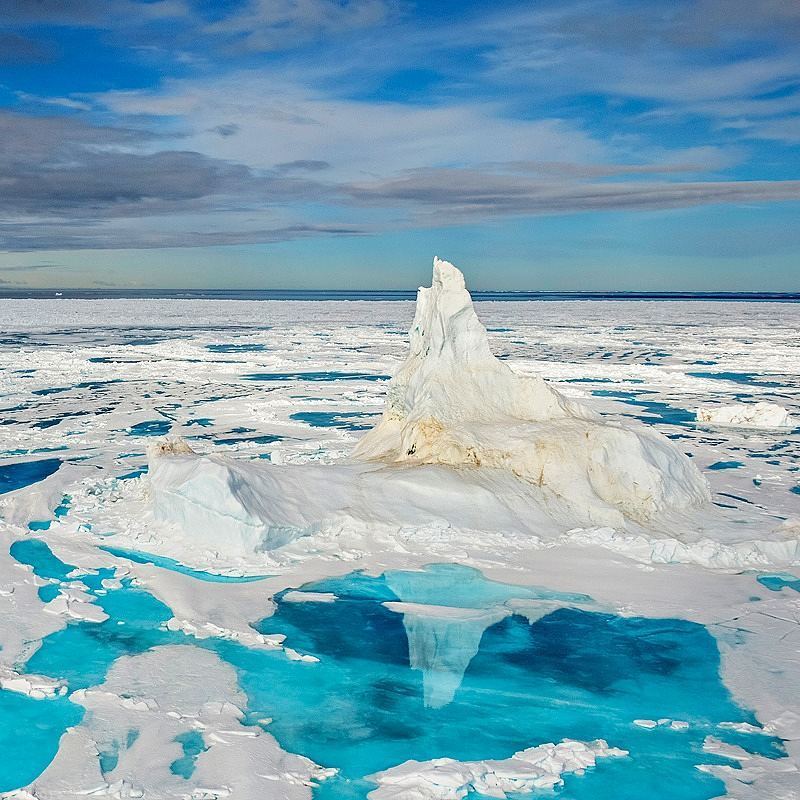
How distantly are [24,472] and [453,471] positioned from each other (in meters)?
4.82

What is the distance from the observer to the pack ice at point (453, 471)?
6793 mm

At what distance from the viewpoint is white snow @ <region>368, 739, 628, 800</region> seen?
3658 mm

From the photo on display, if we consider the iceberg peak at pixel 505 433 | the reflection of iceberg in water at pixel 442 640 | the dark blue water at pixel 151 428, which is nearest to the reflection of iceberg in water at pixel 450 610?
the reflection of iceberg in water at pixel 442 640

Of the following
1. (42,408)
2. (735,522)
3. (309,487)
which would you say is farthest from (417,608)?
(42,408)

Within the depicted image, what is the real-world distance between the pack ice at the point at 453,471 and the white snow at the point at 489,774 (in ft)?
10.0

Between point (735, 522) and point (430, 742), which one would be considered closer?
point (430, 742)

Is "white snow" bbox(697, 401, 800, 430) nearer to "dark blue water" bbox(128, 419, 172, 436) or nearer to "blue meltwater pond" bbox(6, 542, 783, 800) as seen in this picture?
"blue meltwater pond" bbox(6, 542, 783, 800)

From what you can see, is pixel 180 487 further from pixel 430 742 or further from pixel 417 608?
pixel 430 742

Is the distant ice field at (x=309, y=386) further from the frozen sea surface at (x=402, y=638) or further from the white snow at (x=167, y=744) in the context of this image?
the white snow at (x=167, y=744)

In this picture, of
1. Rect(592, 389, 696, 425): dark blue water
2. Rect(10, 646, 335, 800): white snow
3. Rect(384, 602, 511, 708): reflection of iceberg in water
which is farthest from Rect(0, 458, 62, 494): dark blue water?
Rect(592, 389, 696, 425): dark blue water

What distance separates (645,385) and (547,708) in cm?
1316

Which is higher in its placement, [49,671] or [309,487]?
[309,487]

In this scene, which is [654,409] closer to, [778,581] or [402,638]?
[778,581]

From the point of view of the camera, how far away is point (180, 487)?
680cm
